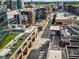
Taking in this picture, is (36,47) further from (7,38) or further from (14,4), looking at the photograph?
(14,4)

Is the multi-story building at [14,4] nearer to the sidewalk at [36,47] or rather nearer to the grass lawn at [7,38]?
the sidewalk at [36,47]

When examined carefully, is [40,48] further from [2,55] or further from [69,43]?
[2,55]

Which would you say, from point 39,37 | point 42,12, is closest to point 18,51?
point 39,37

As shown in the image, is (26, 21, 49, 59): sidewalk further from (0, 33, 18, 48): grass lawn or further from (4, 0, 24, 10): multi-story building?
(4, 0, 24, 10): multi-story building

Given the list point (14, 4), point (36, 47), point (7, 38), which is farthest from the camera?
point (14, 4)

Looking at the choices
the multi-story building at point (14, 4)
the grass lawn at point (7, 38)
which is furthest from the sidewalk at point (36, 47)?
the multi-story building at point (14, 4)

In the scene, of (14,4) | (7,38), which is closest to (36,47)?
(7,38)

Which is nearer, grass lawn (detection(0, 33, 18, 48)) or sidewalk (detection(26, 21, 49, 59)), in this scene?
sidewalk (detection(26, 21, 49, 59))

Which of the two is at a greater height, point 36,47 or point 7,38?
point 7,38

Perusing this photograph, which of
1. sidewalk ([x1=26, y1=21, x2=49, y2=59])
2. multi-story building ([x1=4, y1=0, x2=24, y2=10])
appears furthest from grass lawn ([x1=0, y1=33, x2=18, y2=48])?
multi-story building ([x1=4, y1=0, x2=24, y2=10])

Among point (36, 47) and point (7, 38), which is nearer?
point (36, 47)

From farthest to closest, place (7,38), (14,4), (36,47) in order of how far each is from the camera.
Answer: (14,4) < (7,38) < (36,47)
